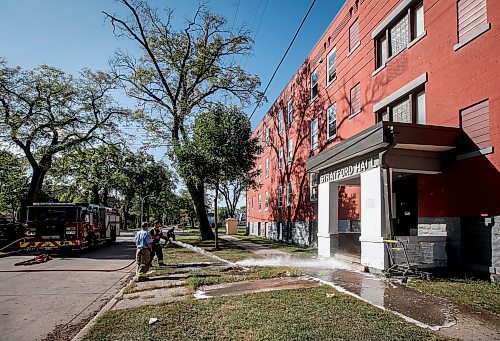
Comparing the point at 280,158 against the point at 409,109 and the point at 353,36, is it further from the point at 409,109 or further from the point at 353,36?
the point at 409,109

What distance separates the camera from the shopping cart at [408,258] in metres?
9.38

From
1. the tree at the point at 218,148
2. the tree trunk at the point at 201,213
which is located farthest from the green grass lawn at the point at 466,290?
the tree trunk at the point at 201,213

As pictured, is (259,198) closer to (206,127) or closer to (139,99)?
(139,99)

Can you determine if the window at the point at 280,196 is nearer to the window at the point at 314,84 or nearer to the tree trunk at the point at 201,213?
the tree trunk at the point at 201,213

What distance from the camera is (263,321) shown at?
594cm

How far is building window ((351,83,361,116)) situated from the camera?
1681 cm

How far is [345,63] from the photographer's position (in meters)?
18.4

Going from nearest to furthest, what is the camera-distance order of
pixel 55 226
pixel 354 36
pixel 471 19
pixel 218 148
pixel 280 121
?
pixel 471 19 < pixel 354 36 < pixel 55 226 < pixel 218 148 < pixel 280 121

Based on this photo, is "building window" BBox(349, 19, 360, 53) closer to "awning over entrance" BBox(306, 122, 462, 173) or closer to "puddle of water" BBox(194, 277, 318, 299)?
"awning over entrance" BBox(306, 122, 462, 173)

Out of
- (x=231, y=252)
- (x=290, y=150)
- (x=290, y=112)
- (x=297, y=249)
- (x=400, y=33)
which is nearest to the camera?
(x=400, y=33)

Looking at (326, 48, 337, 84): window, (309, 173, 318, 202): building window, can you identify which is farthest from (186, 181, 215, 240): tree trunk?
(326, 48, 337, 84): window

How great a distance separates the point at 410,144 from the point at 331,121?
10.7 metres

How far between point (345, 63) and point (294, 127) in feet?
28.2

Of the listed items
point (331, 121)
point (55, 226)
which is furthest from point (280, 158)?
point (55, 226)
